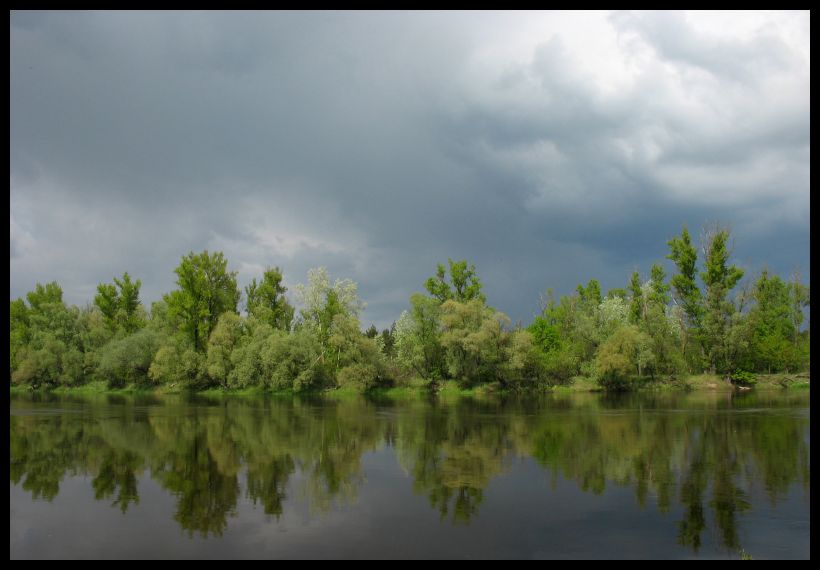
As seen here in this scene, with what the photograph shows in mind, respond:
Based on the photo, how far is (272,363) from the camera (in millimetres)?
69375

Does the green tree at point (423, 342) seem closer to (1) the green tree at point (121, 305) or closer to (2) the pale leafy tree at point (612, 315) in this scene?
(2) the pale leafy tree at point (612, 315)

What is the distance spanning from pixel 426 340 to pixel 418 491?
55.5m

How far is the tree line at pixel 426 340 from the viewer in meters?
68.6

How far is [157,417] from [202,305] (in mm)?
42311

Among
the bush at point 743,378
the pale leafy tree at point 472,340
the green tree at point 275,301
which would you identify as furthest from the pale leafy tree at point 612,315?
the green tree at point 275,301

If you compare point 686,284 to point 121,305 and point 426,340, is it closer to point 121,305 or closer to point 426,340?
point 426,340

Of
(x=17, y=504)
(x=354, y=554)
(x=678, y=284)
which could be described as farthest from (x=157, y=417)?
(x=678, y=284)

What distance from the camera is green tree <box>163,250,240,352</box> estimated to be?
260 feet

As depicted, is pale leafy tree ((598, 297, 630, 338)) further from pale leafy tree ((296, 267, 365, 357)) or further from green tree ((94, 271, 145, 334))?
green tree ((94, 271, 145, 334))

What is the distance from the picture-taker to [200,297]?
80.8m

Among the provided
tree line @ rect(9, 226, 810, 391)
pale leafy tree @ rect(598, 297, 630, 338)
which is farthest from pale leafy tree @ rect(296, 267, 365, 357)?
pale leafy tree @ rect(598, 297, 630, 338)

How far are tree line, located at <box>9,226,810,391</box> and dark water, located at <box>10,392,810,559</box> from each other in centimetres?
3710

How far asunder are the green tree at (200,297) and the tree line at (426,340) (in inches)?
6.0

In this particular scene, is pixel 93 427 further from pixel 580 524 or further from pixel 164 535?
pixel 580 524
